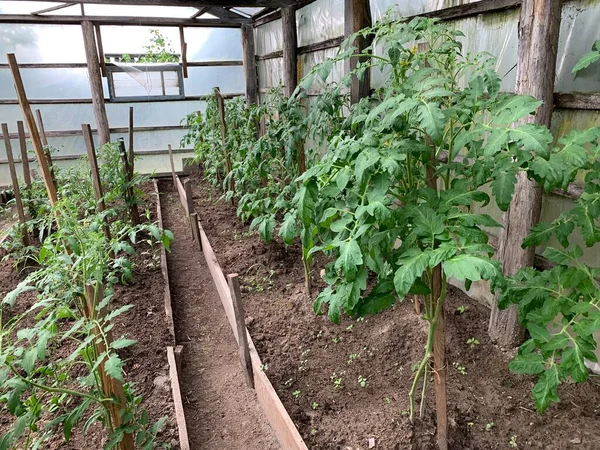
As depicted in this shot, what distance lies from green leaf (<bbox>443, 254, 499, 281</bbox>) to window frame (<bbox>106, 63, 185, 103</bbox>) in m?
6.86

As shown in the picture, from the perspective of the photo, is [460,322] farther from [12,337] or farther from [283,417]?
[12,337]

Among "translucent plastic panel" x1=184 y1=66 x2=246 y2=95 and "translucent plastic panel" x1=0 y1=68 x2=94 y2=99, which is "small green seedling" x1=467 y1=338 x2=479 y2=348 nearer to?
"translucent plastic panel" x1=184 y1=66 x2=246 y2=95

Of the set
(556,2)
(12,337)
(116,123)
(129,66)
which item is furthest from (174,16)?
(556,2)

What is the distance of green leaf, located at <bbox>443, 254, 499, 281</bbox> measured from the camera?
976 millimetres

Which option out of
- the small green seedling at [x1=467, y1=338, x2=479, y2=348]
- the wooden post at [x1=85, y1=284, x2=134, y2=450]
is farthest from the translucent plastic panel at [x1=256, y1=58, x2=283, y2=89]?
the wooden post at [x1=85, y1=284, x2=134, y2=450]

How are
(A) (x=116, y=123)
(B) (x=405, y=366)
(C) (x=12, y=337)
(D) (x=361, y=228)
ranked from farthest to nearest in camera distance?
(A) (x=116, y=123) → (C) (x=12, y=337) → (B) (x=405, y=366) → (D) (x=361, y=228)

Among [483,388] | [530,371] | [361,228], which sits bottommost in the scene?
[483,388]

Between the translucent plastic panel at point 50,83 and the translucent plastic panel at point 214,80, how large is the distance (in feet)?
5.18

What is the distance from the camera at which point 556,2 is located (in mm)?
1794

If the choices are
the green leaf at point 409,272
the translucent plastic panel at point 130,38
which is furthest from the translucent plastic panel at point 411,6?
the translucent plastic panel at point 130,38

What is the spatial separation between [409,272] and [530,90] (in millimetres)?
1311

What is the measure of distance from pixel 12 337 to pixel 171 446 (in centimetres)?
154

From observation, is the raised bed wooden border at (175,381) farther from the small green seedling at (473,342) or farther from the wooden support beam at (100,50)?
the wooden support beam at (100,50)

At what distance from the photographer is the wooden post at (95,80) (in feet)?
20.3
